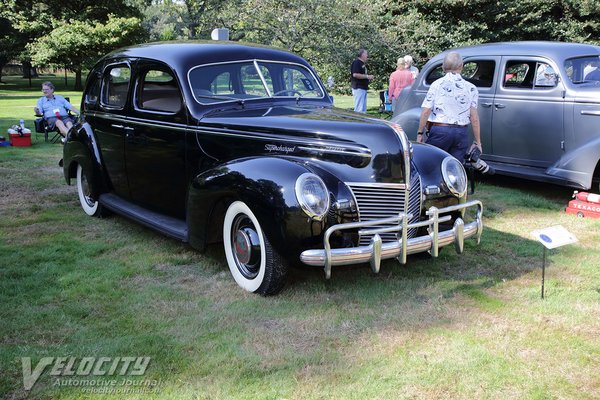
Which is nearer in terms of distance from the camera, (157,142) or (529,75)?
(157,142)

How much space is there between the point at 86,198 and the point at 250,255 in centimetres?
311

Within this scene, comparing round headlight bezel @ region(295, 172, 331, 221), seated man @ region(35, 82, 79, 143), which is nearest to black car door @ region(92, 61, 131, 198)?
round headlight bezel @ region(295, 172, 331, 221)

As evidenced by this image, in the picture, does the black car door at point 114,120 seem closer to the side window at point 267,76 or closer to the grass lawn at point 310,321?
the grass lawn at point 310,321

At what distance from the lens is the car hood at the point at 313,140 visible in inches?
159

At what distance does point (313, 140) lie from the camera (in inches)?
164

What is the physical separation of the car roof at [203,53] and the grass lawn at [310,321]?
5.62ft

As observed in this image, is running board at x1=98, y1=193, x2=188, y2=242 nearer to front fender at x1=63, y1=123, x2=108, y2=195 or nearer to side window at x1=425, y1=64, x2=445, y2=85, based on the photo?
front fender at x1=63, y1=123, x2=108, y2=195

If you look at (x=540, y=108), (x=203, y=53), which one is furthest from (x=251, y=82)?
(x=540, y=108)

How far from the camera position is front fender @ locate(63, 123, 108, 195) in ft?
19.5

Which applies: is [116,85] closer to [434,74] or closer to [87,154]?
[87,154]

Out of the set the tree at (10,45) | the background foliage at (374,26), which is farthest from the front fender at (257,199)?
the tree at (10,45)

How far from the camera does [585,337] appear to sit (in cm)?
345

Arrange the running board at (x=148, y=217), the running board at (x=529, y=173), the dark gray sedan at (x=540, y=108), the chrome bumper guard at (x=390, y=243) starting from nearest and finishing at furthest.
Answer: the chrome bumper guard at (x=390, y=243)
the running board at (x=148, y=217)
the dark gray sedan at (x=540, y=108)
the running board at (x=529, y=173)

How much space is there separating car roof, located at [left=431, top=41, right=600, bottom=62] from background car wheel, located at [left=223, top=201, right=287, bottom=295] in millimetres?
4885
